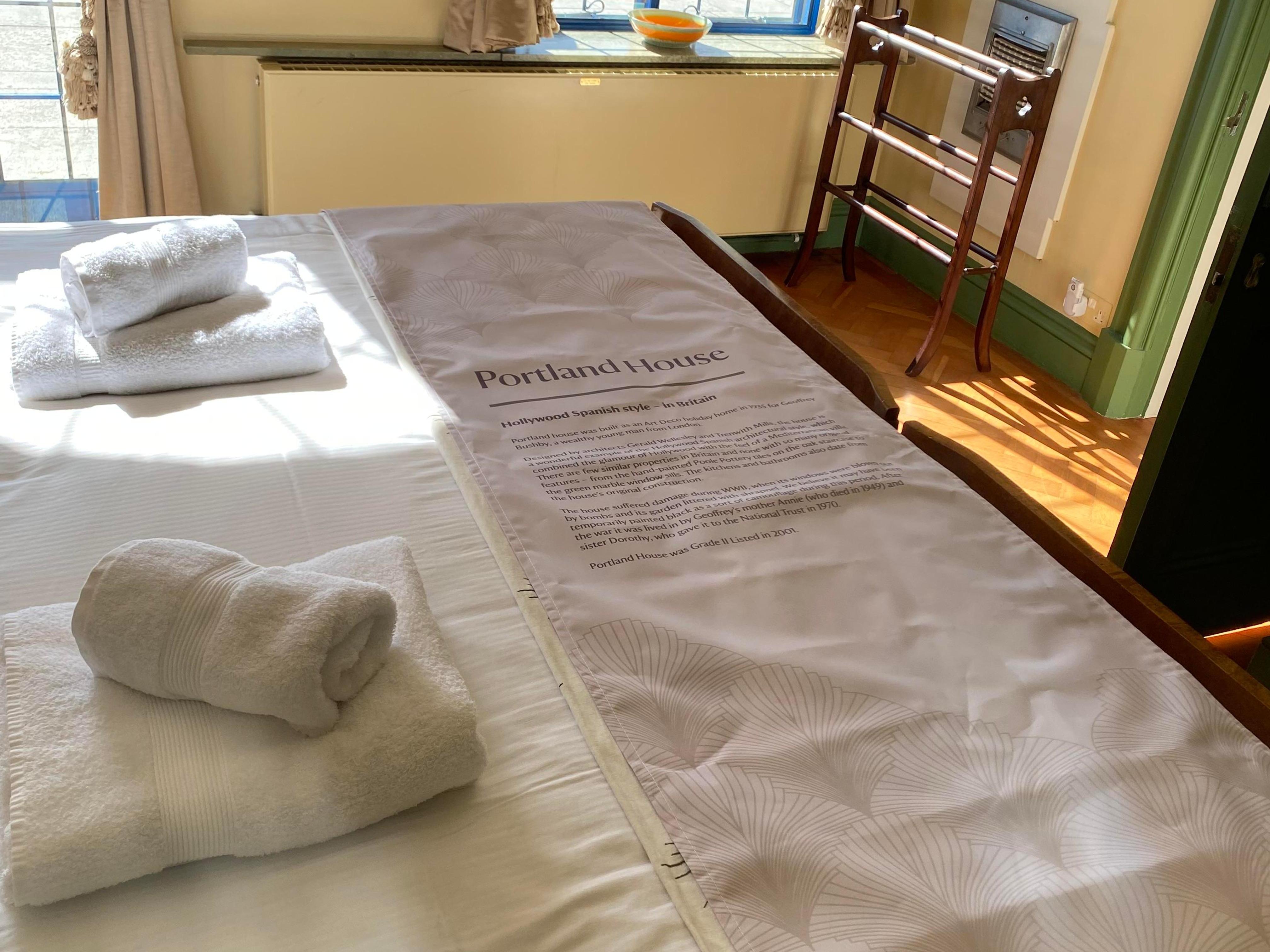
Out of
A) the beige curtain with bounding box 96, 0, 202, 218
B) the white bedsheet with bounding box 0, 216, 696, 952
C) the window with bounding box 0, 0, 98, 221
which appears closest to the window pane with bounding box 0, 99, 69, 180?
the window with bounding box 0, 0, 98, 221

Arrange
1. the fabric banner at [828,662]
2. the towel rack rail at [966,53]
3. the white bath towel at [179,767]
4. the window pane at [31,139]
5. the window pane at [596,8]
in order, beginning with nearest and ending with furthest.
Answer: the white bath towel at [179,767], the fabric banner at [828,662], the window pane at [31,139], the towel rack rail at [966,53], the window pane at [596,8]

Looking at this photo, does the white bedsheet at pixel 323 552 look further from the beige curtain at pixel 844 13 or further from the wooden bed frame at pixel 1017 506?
the beige curtain at pixel 844 13

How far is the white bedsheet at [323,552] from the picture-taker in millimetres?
864

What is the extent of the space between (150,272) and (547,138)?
6.56 ft

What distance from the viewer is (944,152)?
3.45 meters

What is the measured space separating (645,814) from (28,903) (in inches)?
19.4

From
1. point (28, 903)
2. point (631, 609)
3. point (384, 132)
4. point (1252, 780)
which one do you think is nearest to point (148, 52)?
point (384, 132)

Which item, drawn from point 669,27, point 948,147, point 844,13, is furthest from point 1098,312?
point 669,27

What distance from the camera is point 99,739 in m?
0.91

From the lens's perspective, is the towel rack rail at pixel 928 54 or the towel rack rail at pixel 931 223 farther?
the towel rack rail at pixel 931 223

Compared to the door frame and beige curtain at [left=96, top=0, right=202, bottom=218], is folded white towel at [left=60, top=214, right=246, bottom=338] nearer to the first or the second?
beige curtain at [left=96, top=0, right=202, bottom=218]

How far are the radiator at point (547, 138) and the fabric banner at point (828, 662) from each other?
1431 mm

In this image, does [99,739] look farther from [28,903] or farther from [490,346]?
[490,346]

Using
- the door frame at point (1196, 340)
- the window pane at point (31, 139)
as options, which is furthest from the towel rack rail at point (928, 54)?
the window pane at point (31, 139)
